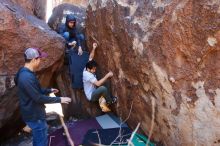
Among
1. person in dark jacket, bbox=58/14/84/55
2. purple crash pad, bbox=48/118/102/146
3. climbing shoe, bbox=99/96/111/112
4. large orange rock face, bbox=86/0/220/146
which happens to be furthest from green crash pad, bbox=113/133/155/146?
person in dark jacket, bbox=58/14/84/55

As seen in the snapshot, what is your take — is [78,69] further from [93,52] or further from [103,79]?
[103,79]

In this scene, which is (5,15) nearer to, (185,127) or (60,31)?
(60,31)

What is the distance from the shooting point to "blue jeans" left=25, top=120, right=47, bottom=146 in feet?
16.0

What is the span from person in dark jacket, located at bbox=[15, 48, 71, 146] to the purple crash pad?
32.2 inches

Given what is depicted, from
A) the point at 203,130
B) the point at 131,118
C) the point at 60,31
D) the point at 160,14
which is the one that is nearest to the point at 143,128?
the point at 131,118

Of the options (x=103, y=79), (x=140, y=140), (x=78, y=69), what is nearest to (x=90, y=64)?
(x=103, y=79)

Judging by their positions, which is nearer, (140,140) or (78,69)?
(140,140)

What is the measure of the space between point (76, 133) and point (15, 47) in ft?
6.08

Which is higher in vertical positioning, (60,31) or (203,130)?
(60,31)

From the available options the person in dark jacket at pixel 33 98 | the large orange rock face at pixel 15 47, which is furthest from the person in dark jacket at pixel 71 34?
the person in dark jacket at pixel 33 98

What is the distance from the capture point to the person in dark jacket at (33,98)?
458 centimetres

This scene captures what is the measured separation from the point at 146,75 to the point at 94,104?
2.01 m

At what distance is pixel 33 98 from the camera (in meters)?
4.60

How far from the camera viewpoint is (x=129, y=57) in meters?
5.48
